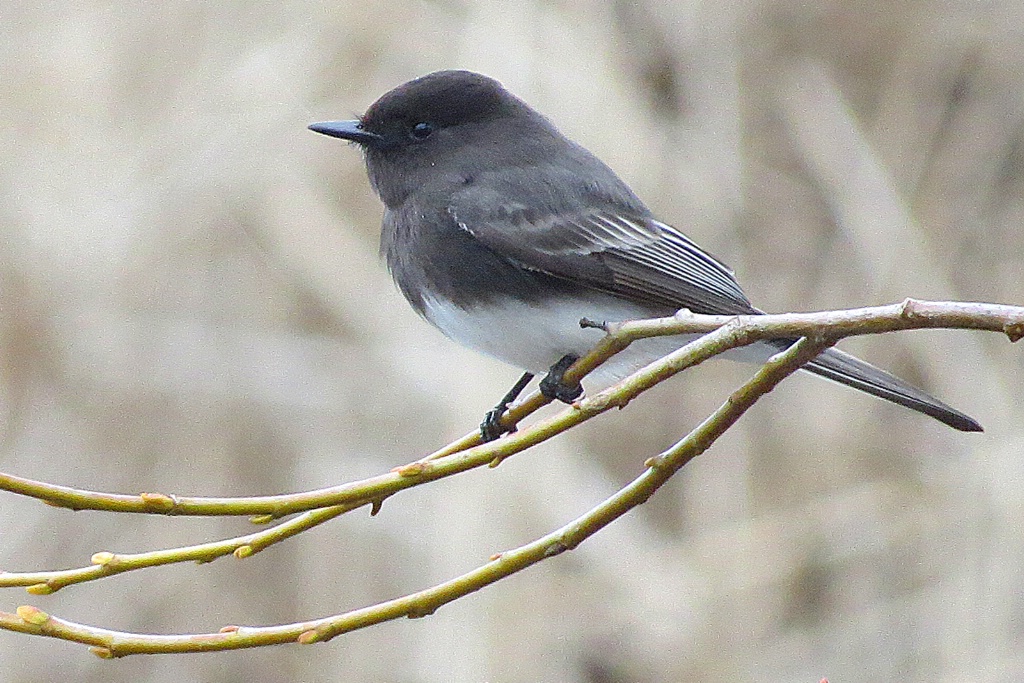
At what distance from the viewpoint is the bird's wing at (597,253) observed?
3.00 metres

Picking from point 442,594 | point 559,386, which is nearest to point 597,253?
point 559,386

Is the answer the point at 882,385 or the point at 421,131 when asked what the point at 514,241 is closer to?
the point at 421,131

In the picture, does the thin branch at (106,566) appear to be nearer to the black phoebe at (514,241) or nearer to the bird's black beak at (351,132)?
the black phoebe at (514,241)

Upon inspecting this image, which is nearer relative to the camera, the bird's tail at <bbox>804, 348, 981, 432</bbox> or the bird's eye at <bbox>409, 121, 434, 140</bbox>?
the bird's tail at <bbox>804, 348, 981, 432</bbox>

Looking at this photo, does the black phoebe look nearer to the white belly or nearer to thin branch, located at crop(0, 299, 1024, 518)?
the white belly

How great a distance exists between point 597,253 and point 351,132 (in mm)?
707

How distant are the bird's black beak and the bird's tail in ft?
4.22

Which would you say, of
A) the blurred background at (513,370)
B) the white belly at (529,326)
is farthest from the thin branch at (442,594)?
the blurred background at (513,370)

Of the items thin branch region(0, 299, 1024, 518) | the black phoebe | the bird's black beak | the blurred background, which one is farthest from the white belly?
the blurred background

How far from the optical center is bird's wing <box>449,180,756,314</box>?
9.86 ft

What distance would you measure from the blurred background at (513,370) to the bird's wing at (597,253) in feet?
6.05

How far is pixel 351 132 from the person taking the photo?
126 inches

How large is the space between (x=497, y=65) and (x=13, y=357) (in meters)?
2.34

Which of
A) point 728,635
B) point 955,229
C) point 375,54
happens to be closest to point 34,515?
point 375,54
